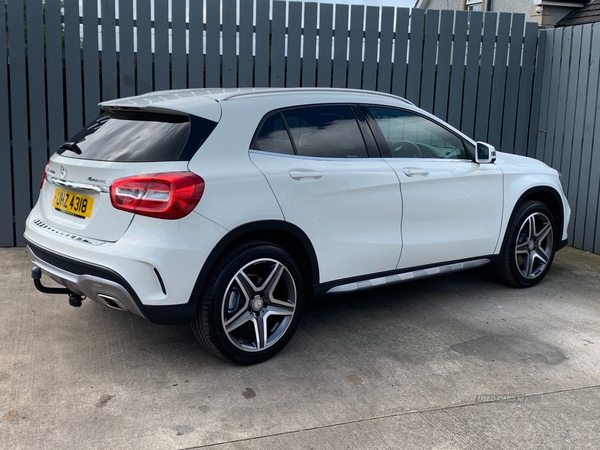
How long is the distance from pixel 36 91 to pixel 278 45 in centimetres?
257

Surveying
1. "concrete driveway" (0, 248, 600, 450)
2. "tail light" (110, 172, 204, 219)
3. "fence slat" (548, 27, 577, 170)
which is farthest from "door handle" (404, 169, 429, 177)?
"fence slat" (548, 27, 577, 170)

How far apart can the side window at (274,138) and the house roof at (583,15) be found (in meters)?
6.18

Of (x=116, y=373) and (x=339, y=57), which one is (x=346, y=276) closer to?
(x=116, y=373)

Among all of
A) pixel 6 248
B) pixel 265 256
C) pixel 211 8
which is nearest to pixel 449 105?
pixel 211 8

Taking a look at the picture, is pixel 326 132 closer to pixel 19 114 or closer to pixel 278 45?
pixel 278 45

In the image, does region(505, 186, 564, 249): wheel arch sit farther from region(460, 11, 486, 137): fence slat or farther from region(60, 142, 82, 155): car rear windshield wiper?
region(60, 142, 82, 155): car rear windshield wiper

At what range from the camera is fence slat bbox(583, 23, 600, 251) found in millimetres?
7355

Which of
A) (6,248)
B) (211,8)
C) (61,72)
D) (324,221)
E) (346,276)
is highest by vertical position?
(211,8)

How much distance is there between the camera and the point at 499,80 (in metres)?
8.09

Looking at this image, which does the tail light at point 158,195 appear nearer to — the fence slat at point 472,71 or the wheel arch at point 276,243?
the wheel arch at point 276,243

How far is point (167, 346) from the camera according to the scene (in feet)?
14.6

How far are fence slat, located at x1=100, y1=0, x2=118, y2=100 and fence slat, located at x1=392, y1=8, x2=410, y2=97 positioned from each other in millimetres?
3125

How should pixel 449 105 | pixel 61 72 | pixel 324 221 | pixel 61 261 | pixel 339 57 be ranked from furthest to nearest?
pixel 449 105 < pixel 339 57 < pixel 61 72 < pixel 324 221 < pixel 61 261

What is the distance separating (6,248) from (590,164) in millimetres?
6428
